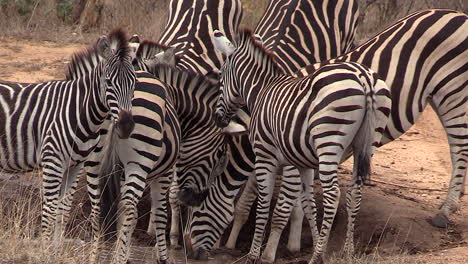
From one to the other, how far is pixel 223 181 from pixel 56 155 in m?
2.25

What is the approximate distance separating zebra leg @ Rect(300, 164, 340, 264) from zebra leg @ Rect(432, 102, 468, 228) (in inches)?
80.5

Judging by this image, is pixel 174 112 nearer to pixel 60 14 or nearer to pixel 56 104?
pixel 56 104

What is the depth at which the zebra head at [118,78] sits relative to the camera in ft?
21.0

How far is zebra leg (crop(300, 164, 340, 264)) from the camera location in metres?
6.80

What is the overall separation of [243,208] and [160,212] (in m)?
1.52

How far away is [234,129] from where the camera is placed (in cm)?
829

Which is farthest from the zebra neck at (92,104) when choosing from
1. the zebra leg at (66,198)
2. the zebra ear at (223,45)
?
the zebra ear at (223,45)

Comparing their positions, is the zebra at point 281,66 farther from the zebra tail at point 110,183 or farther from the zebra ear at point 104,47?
the zebra ear at point 104,47

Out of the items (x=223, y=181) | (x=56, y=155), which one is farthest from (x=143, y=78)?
(x=223, y=181)

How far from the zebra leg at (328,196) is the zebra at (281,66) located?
103 centimetres

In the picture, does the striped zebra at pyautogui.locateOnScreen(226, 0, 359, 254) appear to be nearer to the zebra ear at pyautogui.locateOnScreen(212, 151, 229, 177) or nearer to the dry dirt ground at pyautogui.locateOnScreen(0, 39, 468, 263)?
the zebra ear at pyautogui.locateOnScreen(212, 151, 229, 177)

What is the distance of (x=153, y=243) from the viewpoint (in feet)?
29.5

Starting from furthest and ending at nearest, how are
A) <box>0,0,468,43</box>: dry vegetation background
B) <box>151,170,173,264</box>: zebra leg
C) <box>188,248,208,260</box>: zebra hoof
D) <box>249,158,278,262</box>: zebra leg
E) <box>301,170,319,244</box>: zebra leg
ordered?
1. <box>0,0,468,43</box>: dry vegetation background
2. <box>188,248,208,260</box>: zebra hoof
3. <box>301,170,319,244</box>: zebra leg
4. <box>249,158,278,262</box>: zebra leg
5. <box>151,170,173,264</box>: zebra leg

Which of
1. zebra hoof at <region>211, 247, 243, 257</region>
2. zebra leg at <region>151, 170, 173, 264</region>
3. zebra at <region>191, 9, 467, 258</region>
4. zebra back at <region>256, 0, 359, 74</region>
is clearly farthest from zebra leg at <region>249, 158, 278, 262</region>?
zebra back at <region>256, 0, 359, 74</region>
